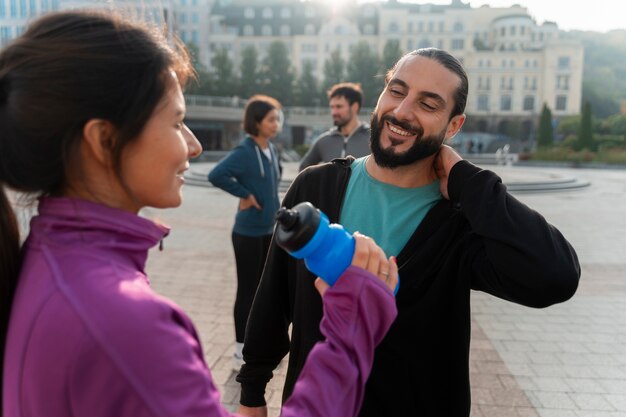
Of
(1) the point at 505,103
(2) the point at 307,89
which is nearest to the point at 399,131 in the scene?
(2) the point at 307,89

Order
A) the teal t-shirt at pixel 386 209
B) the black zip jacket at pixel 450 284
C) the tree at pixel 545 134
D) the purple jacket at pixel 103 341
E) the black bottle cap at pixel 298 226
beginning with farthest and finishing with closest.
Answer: the tree at pixel 545 134, the teal t-shirt at pixel 386 209, the black zip jacket at pixel 450 284, the black bottle cap at pixel 298 226, the purple jacket at pixel 103 341

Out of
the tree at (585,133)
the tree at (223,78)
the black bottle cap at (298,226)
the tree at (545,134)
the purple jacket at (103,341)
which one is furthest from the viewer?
the tree at (223,78)

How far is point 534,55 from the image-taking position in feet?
222

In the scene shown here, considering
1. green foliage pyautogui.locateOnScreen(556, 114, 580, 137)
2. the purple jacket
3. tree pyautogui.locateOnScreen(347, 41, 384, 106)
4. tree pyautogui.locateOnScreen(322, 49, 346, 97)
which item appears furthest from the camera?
tree pyautogui.locateOnScreen(322, 49, 346, 97)

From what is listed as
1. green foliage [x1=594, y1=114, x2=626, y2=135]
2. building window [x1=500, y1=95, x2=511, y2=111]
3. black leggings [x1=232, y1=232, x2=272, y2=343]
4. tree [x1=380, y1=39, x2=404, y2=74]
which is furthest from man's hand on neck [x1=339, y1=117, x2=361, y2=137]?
building window [x1=500, y1=95, x2=511, y2=111]

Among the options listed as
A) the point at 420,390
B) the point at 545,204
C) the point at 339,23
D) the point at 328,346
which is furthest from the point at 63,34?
the point at 339,23

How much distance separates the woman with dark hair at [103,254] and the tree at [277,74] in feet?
197

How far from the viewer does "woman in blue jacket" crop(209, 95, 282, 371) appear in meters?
4.25

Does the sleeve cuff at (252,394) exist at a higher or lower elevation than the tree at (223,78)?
lower

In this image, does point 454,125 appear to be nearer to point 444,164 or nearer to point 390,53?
point 444,164

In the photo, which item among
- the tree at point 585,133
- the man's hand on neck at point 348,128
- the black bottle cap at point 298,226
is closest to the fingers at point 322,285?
the black bottle cap at point 298,226

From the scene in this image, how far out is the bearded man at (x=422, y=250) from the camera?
67.4 inches

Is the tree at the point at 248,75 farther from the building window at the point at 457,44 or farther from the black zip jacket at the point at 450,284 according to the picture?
the black zip jacket at the point at 450,284

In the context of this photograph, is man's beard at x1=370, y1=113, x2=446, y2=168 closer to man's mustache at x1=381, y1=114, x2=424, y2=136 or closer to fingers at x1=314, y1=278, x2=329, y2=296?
man's mustache at x1=381, y1=114, x2=424, y2=136
